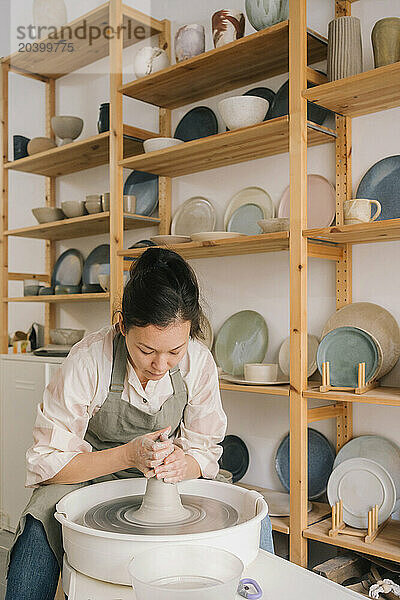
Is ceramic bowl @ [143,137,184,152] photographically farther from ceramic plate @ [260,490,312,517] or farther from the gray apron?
ceramic plate @ [260,490,312,517]

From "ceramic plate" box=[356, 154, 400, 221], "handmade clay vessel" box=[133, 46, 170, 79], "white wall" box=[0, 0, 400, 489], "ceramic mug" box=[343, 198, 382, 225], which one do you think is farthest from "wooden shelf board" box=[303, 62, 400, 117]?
"handmade clay vessel" box=[133, 46, 170, 79]

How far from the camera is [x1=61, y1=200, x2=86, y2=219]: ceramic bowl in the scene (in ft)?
10.7

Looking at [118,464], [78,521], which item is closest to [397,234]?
[118,464]

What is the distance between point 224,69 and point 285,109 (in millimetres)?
330

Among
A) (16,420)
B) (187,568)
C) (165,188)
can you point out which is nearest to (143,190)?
(165,188)

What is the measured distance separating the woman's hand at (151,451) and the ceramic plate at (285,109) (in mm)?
1476

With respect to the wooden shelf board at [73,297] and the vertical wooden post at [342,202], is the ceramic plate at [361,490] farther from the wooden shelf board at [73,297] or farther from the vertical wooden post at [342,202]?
the wooden shelf board at [73,297]

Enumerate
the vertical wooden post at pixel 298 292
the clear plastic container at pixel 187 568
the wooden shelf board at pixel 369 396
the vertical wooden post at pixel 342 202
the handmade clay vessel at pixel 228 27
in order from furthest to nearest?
the handmade clay vessel at pixel 228 27 → the vertical wooden post at pixel 342 202 → the vertical wooden post at pixel 298 292 → the wooden shelf board at pixel 369 396 → the clear plastic container at pixel 187 568

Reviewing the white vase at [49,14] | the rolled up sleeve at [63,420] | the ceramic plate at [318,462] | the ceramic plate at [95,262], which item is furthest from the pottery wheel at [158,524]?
the white vase at [49,14]

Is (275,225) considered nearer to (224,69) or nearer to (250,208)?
(250,208)

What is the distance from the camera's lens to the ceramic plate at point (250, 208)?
8.82ft

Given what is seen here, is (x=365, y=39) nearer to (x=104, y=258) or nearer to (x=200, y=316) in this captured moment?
(x=200, y=316)

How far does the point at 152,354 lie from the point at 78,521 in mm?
448

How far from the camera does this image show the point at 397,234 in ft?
7.04
